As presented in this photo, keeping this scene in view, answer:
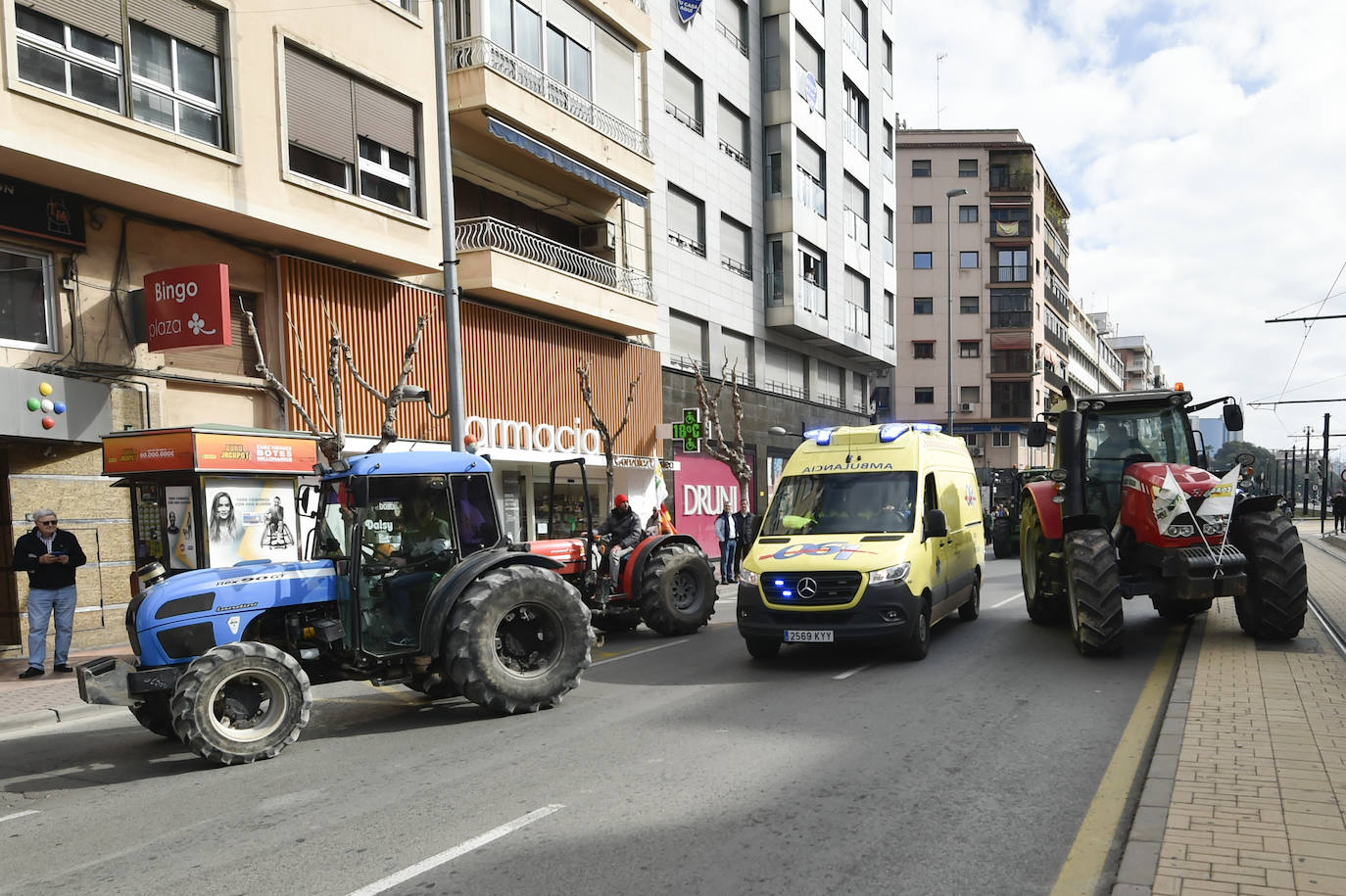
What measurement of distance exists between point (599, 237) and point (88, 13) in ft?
44.3

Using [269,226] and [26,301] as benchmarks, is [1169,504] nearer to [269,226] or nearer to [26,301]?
[269,226]

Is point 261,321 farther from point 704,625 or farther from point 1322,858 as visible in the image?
point 1322,858

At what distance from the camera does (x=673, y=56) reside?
88.9ft

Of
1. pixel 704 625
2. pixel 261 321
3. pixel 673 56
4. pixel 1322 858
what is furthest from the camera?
pixel 673 56

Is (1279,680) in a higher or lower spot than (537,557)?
lower

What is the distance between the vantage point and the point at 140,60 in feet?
41.9

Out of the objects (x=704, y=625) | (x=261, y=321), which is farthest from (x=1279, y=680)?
(x=261, y=321)

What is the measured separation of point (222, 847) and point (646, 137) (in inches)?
889

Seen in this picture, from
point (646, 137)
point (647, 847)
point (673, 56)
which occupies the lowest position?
point (647, 847)

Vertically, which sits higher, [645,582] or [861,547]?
[861,547]

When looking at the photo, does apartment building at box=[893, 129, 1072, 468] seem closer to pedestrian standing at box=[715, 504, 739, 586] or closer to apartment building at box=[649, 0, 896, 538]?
apartment building at box=[649, 0, 896, 538]

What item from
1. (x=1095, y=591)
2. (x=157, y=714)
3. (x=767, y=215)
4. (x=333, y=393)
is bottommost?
(x=157, y=714)

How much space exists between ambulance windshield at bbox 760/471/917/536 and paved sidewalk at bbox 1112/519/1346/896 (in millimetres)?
3044

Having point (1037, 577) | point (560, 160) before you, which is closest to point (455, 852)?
point (1037, 577)
